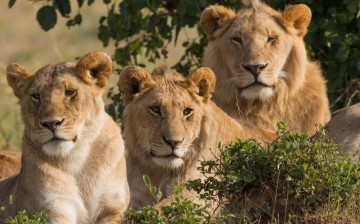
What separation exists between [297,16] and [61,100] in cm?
261

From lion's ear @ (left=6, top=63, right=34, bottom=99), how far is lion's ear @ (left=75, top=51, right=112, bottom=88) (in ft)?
0.92

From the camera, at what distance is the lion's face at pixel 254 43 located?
768 centimetres

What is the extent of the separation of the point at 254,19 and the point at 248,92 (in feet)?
1.83

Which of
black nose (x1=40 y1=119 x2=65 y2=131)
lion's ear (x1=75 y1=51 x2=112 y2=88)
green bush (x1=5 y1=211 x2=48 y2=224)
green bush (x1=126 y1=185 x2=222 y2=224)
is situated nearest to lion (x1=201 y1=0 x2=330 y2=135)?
lion's ear (x1=75 y1=51 x2=112 y2=88)

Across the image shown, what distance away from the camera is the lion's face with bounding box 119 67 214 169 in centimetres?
651

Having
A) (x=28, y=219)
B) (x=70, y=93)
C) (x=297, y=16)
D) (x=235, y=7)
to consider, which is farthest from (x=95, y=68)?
(x=235, y=7)

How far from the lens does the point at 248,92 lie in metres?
7.75

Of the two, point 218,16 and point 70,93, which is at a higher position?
point 70,93

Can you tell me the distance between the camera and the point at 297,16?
26.4ft

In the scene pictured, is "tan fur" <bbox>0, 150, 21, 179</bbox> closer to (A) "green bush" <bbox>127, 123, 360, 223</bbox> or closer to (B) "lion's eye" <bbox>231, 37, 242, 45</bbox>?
(B) "lion's eye" <bbox>231, 37, 242, 45</bbox>

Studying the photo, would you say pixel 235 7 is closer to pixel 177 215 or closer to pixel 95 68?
pixel 95 68

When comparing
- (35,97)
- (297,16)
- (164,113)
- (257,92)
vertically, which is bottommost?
(257,92)

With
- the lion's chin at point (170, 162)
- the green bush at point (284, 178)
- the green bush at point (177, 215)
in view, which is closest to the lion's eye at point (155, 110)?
the lion's chin at point (170, 162)

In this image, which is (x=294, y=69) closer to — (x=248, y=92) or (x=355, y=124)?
(x=248, y=92)
